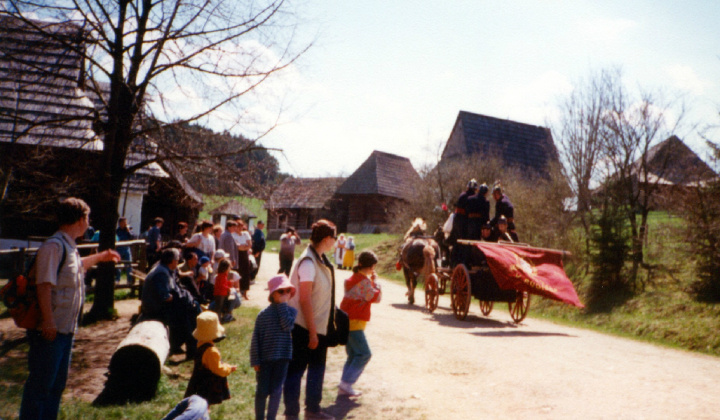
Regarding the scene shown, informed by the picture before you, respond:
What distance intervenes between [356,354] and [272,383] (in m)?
1.44

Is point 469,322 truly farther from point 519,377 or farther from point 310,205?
point 310,205

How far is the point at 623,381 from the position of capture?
6934 mm

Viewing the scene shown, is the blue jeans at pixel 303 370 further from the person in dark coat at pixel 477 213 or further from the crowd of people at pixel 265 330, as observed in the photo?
the person in dark coat at pixel 477 213

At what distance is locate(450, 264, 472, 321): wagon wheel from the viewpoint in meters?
11.4

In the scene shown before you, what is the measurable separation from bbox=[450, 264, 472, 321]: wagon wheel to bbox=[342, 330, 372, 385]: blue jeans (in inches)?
213

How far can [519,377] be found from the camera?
696cm

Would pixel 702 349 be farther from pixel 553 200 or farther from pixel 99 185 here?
pixel 99 185

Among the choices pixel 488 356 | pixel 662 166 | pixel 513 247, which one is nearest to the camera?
pixel 488 356

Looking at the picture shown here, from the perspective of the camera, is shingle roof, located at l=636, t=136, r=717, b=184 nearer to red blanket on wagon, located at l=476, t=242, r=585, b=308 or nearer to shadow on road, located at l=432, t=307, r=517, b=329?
red blanket on wagon, located at l=476, t=242, r=585, b=308

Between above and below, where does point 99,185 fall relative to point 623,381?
→ above

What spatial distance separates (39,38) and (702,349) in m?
12.2

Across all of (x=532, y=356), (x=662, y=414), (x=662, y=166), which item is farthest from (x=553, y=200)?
(x=662, y=414)

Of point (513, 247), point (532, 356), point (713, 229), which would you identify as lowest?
point (532, 356)

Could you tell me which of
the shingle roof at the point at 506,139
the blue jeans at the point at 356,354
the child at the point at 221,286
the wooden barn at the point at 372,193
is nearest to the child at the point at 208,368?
the blue jeans at the point at 356,354
